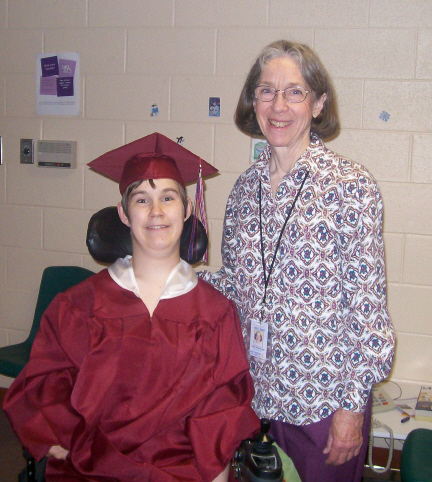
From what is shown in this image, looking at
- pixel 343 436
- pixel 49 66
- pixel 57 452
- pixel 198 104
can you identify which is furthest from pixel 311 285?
pixel 49 66

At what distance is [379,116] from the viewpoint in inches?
94.3

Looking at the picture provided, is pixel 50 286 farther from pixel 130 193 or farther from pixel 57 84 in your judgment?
pixel 130 193

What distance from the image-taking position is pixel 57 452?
133 cm

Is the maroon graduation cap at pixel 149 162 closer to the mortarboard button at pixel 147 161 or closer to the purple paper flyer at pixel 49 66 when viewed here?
the mortarboard button at pixel 147 161

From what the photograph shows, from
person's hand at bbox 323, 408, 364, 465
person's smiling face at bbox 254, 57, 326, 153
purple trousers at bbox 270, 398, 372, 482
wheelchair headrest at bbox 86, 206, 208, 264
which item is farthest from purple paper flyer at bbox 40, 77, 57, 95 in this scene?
person's hand at bbox 323, 408, 364, 465

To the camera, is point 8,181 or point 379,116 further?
point 8,181

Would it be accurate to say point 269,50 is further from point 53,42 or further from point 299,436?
point 53,42

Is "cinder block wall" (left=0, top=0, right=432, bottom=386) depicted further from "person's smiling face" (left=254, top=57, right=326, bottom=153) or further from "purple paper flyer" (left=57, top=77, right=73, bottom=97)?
"person's smiling face" (left=254, top=57, right=326, bottom=153)

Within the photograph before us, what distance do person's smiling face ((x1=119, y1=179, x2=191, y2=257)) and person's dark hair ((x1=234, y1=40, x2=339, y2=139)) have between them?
0.37 metres

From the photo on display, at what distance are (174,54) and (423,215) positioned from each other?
4.80ft

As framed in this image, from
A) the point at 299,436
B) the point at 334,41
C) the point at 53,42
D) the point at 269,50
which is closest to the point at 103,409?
the point at 299,436

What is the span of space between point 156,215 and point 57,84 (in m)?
1.66

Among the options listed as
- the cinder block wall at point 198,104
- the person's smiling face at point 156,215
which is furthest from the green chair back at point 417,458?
the person's smiling face at point 156,215

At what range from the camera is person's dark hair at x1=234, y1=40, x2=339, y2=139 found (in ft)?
4.67
